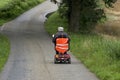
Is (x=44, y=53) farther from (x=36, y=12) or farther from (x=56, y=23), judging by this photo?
(x=36, y=12)

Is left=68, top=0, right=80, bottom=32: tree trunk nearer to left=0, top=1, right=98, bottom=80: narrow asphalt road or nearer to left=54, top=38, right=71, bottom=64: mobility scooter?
left=0, top=1, right=98, bottom=80: narrow asphalt road

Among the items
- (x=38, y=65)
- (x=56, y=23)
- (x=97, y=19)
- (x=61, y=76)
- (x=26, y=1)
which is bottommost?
(x=26, y=1)

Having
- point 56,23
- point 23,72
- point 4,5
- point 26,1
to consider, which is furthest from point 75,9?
point 26,1

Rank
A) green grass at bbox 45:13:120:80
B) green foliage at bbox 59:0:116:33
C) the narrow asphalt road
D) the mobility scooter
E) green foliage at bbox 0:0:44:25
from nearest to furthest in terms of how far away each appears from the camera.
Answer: green grass at bbox 45:13:120:80, the narrow asphalt road, the mobility scooter, green foliage at bbox 59:0:116:33, green foliage at bbox 0:0:44:25

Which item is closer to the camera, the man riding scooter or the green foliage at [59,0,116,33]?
the man riding scooter

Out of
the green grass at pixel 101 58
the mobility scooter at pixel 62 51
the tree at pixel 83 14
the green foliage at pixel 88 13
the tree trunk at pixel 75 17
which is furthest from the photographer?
the green foliage at pixel 88 13

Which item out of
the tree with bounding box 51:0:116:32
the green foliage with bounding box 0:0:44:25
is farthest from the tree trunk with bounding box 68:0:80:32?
the green foliage with bounding box 0:0:44:25

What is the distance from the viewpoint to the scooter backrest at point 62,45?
21531 millimetres

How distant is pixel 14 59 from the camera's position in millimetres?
23531

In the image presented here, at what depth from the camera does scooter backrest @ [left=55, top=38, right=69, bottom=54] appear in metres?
21.5

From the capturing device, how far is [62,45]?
851 inches

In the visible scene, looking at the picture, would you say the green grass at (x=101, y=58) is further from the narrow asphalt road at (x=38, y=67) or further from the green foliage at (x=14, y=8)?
the green foliage at (x=14, y=8)

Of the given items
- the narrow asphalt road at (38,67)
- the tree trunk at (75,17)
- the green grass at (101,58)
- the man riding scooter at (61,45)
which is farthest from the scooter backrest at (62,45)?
the tree trunk at (75,17)

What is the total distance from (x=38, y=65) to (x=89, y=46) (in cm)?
686
